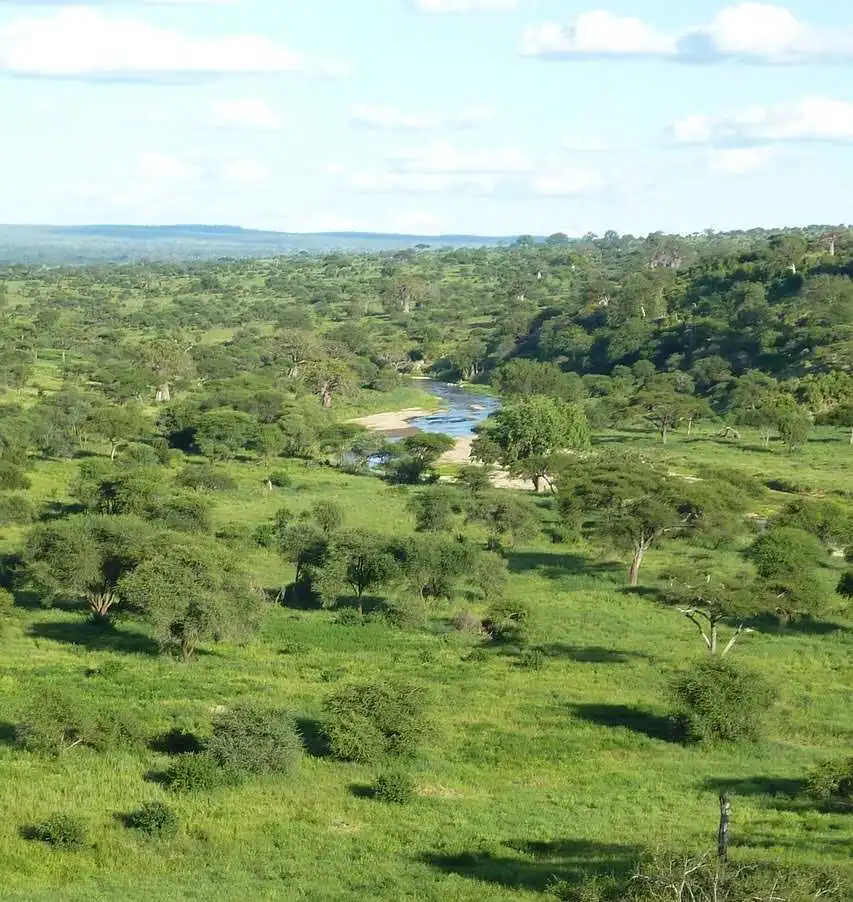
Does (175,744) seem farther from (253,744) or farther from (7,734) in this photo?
(7,734)

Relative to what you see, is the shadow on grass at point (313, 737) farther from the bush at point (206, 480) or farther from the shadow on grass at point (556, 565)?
the bush at point (206, 480)

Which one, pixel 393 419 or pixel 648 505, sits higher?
pixel 648 505

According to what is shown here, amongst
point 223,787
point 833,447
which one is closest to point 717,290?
point 833,447

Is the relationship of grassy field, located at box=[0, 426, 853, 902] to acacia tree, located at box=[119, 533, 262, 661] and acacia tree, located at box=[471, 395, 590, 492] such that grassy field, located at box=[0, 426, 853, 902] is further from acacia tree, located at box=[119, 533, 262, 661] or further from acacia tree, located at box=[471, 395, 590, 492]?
acacia tree, located at box=[471, 395, 590, 492]

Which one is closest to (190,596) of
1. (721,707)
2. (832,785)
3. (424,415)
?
(721,707)

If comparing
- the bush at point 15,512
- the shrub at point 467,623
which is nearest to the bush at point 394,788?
the shrub at point 467,623

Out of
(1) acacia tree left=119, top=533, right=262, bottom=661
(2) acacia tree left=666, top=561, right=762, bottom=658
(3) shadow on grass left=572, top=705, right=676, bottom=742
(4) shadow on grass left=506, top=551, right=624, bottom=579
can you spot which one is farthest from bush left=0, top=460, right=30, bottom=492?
(3) shadow on grass left=572, top=705, right=676, bottom=742
